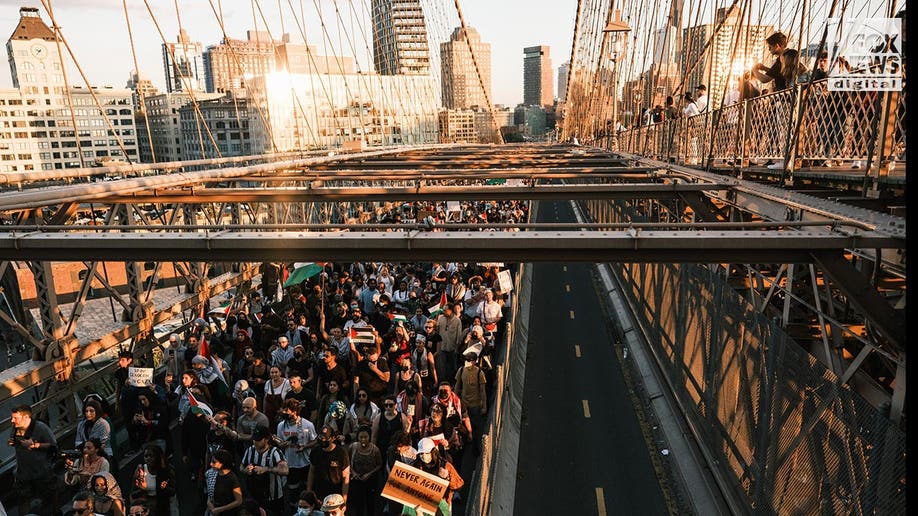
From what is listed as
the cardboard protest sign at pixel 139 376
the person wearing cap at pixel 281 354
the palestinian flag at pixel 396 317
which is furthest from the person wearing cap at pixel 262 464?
the palestinian flag at pixel 396 317

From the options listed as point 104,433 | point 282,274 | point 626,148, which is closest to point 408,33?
point 626,148

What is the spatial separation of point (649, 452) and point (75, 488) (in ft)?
26.0

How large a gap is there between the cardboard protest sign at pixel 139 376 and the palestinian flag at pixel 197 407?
2.40ft

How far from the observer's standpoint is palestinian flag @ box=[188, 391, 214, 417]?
707 cm

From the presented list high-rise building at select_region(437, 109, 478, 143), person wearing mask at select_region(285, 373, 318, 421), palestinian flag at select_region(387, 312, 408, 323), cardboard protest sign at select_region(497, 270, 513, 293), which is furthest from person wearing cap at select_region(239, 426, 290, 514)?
high-rise building at select_region(437, 109, 478, 143)

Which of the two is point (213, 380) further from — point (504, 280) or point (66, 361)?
point (504, 280)

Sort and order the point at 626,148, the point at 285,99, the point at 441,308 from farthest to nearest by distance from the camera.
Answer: the point at 285,99, the point at 626,148, the point at 441,308

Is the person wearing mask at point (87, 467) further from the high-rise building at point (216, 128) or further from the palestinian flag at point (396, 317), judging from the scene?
the high-rise building at point (216, 128)

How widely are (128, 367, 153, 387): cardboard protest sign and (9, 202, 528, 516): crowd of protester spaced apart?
0.28 feet

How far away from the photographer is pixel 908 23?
209cm

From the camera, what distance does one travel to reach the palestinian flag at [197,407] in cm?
707

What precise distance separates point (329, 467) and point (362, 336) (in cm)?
307

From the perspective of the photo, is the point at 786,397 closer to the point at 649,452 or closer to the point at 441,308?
the point at 649,452

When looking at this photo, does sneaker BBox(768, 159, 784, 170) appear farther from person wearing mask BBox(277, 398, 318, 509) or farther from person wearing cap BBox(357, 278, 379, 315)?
person wearing cap BBox(357, 278, 379, 315)
